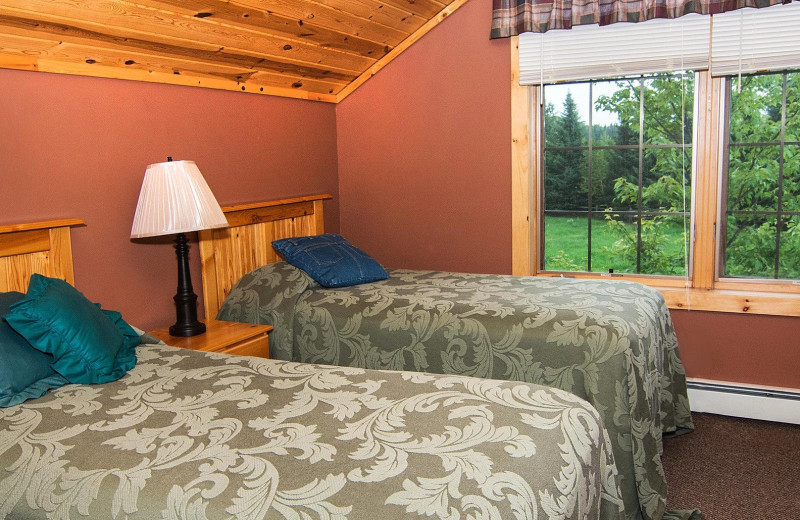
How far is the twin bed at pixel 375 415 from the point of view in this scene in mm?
1350

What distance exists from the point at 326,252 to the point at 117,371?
1450mm

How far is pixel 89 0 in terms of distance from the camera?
2.27 m

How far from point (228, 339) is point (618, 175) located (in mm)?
2198

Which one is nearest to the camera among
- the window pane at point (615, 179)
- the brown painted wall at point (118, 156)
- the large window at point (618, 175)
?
the brown painted wall at point (118, 156)

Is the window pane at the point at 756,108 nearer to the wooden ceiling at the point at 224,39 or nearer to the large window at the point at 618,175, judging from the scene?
the large window at the point at 618,175

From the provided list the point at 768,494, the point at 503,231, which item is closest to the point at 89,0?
the point at 503,231

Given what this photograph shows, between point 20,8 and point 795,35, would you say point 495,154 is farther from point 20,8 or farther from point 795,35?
point 20,8

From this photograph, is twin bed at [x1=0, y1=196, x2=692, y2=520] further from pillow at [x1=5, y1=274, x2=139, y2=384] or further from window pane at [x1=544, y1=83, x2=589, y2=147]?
window pane at [x1=544, y1=83, x2=589, y2=147]

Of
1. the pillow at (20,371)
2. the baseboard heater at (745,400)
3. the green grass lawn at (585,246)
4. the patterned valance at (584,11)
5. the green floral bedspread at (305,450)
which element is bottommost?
the baseboard heater at (745,400)

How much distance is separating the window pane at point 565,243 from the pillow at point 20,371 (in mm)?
2661

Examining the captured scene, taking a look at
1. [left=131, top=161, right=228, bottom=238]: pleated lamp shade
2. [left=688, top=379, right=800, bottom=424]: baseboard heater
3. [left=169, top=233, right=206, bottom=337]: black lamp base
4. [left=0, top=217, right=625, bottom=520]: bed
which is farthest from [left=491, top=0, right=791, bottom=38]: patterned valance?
[left=0, top=217, right=625, bottom=520]: bed

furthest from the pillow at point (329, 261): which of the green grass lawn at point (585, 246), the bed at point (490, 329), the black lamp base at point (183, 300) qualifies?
the green grass lawn at point (585, 246)

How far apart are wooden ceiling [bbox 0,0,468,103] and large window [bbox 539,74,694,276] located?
98 cm

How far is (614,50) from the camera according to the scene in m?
3.40
